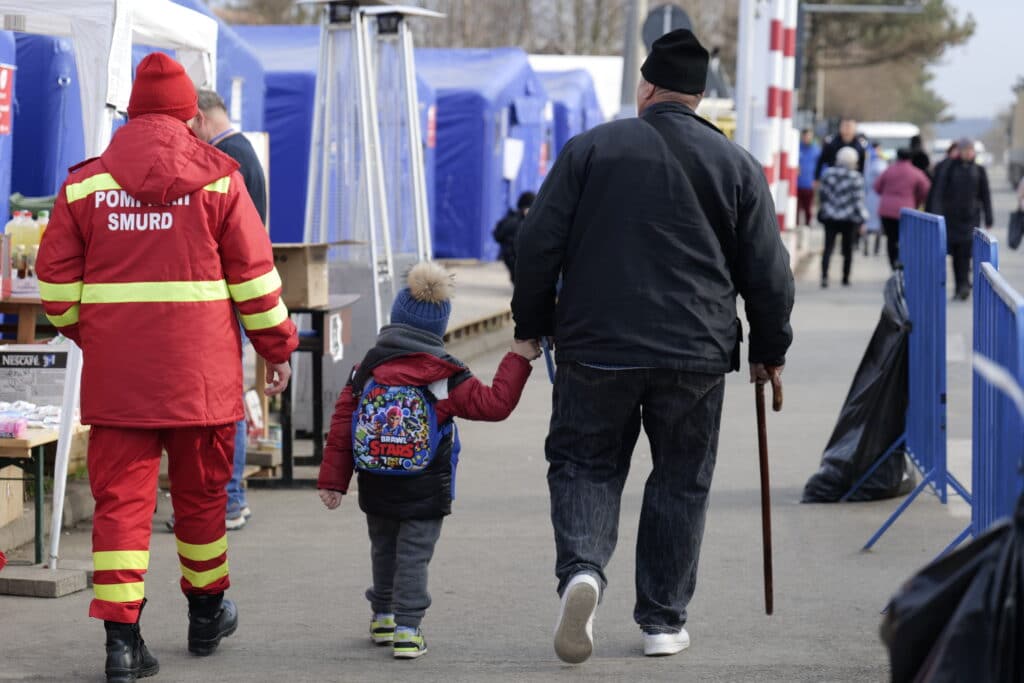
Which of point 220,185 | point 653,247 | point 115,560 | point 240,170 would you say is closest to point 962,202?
point 240,170

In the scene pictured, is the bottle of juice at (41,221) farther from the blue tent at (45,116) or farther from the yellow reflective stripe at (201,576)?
the yellow reflective stripe at (201,576)

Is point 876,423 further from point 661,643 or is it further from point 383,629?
point 383,629

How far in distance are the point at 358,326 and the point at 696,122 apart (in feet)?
16.8

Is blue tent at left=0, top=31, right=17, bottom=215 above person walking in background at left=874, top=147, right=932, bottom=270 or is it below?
above

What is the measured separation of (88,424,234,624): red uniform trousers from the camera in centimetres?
487

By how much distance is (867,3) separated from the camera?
193ft

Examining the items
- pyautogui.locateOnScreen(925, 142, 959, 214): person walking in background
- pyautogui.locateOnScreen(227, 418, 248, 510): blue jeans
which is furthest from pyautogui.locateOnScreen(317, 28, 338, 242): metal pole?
pyautogui.locateOnScreen(925, 142, 959, 214): person walking in background

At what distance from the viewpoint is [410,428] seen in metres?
5.13

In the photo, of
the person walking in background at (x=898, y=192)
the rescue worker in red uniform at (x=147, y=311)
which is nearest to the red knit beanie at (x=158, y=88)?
the rescue worker in red uniform at (x=147, y=311)

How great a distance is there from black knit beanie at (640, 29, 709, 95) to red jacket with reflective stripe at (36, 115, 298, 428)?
1.32 metres

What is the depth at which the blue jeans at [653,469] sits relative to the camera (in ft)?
16.4

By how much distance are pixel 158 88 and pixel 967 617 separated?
3113mm

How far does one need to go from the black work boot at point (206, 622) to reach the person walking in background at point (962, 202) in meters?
14.4

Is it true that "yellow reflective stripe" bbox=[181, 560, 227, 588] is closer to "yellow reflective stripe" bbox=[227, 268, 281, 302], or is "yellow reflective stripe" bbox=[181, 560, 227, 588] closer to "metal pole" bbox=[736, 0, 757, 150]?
"yellow reflective stripe" bbox=[227, 268, 281, 302]
